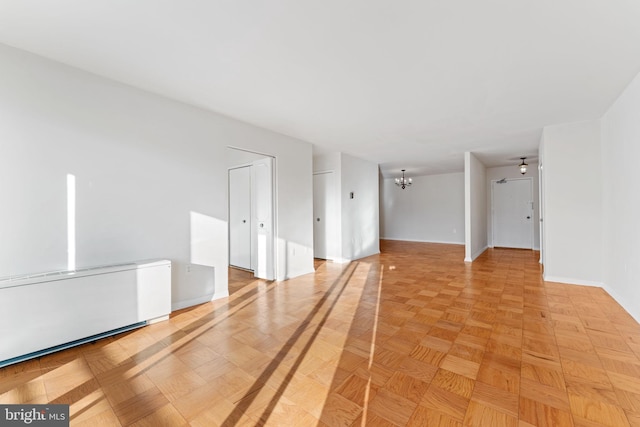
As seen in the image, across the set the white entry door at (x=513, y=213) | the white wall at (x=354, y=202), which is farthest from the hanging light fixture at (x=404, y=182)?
the white entry door at (x=513, y=213)

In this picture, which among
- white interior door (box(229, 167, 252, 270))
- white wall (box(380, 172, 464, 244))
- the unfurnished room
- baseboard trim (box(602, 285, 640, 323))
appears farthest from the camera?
white wall (box(380, 172, 464, 244))

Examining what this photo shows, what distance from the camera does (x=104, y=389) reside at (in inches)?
72.2

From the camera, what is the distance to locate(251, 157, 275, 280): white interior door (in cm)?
473

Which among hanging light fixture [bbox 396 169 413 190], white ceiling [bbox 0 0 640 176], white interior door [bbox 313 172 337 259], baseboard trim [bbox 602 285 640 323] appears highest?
white ceiling [bbox 0 0 640 176]

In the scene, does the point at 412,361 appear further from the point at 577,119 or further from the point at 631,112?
the point at 577,119

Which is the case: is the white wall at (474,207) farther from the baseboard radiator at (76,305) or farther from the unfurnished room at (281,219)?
the baseboard radiator at (76,305)

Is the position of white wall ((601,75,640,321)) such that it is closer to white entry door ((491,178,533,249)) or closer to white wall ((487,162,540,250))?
white wall ((487,162,540,250))

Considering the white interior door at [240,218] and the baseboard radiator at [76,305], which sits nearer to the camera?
the baseboard radiator at [76,305]

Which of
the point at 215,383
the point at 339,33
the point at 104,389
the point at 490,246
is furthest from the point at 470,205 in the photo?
the point at 104,389

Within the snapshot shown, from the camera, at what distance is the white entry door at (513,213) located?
7844mm

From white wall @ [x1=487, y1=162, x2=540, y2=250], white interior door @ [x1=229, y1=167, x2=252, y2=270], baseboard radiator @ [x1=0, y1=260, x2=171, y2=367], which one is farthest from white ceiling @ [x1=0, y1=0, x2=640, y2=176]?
white wall @ [x1=487, y1=162, x2=540, y2=250]

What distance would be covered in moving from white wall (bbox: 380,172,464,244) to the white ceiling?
5664 millimetres

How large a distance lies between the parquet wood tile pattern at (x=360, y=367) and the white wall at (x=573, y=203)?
779mm

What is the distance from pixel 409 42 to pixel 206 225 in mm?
3067
